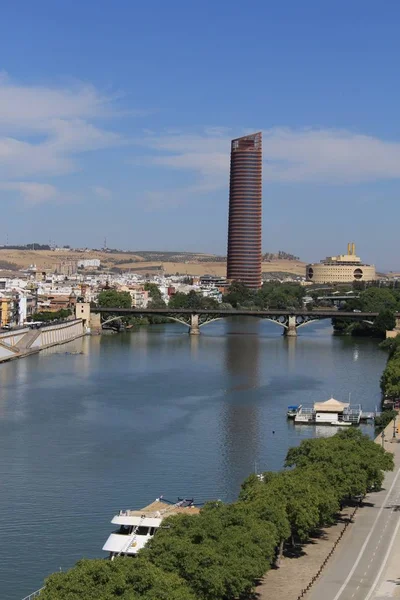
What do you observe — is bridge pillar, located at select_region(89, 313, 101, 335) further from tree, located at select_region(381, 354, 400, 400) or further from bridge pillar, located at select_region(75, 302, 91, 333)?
tree, located at select_region(381, 354, 400, 400)

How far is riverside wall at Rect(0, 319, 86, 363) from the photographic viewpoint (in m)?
40.7

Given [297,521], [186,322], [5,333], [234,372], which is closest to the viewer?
[297,521]

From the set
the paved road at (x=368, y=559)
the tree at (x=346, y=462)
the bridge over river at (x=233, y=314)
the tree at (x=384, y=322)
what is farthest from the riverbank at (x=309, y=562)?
the bridge over river at (x=233, y=314)

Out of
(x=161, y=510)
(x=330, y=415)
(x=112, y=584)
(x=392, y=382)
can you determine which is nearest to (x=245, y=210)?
(x=392, y=382)

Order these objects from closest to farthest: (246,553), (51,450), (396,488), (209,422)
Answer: (246,553), (396,488), (51,450), (209,422)

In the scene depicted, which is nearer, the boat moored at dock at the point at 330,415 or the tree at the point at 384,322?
the boat moored at dock at the point at 330,415

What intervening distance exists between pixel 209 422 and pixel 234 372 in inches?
435

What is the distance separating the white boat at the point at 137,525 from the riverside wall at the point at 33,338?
23724mm

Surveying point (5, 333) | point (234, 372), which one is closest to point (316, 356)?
point (234, 372)

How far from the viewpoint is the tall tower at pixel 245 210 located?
93438 mm

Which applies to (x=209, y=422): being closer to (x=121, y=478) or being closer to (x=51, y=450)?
(x=51, y=450)

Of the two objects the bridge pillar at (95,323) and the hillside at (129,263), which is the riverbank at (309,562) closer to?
the bridge pillar at (95,323)

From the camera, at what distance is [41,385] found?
32.0 metres

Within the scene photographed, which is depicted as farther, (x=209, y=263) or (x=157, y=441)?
(x=209, y=263)
